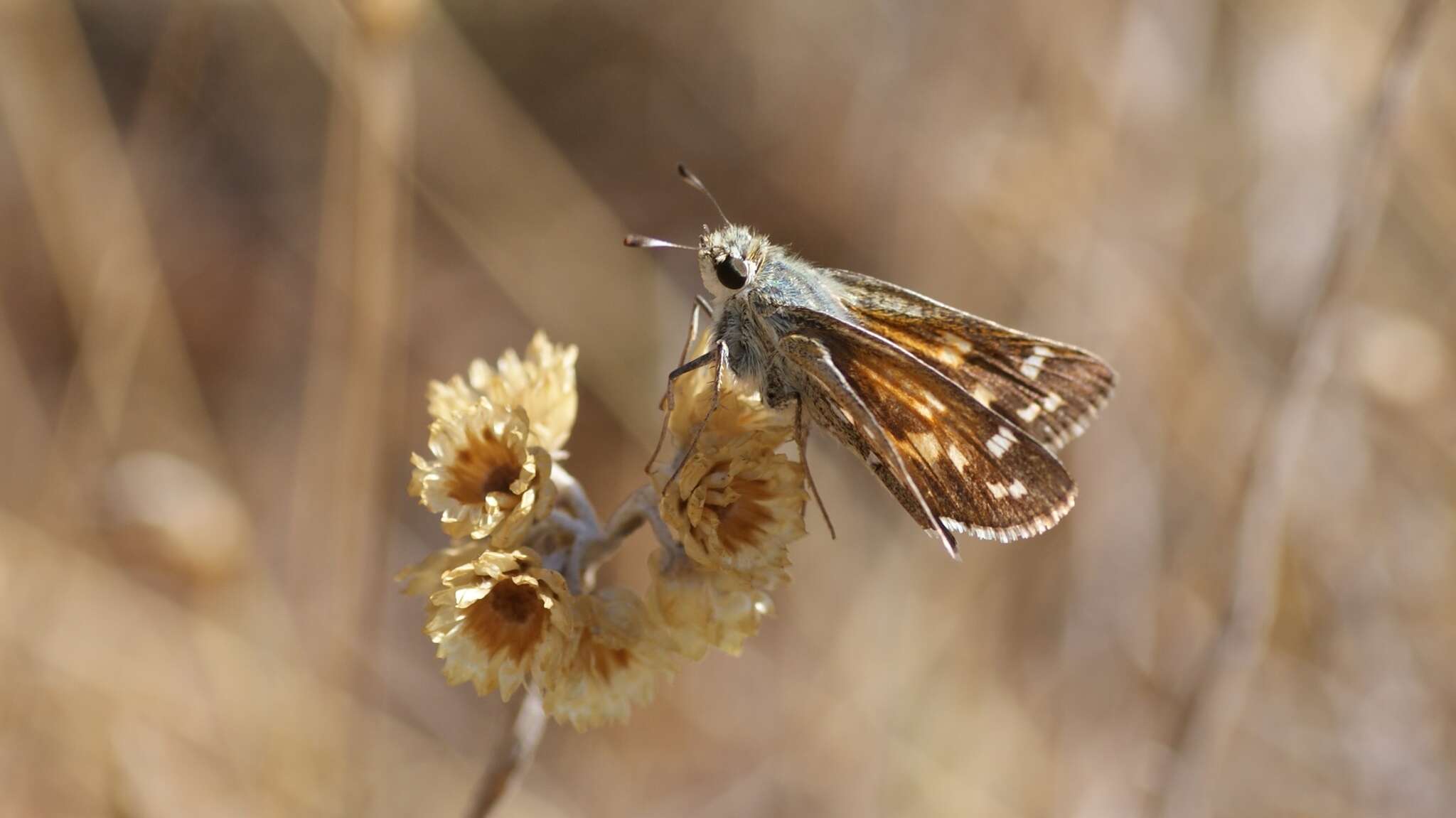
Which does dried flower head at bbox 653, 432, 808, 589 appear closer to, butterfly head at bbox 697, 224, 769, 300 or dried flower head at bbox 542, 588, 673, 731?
dried flower head at bbox 542, 588, 673, 731

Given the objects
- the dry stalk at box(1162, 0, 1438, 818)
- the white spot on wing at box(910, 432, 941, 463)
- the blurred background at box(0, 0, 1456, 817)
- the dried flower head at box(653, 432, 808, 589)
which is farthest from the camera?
the blurred background at box(0, 0, 1456, 817)

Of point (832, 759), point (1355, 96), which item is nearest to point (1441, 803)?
point (832, 759)

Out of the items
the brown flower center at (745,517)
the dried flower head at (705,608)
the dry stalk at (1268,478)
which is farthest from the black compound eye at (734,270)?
the dry stalk at (1268,478)

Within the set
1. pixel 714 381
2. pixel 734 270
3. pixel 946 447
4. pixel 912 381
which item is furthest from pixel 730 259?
pixel 946 447

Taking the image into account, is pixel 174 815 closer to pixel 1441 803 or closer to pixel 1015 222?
pixel 1015 222

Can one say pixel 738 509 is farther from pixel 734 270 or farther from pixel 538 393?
pixel 734 270

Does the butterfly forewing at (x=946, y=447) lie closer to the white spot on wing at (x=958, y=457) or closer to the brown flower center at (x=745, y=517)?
the white spot on wing at (x=958, y=457)

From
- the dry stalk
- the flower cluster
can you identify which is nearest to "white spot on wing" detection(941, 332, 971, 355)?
the flower cluster
